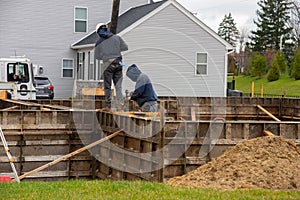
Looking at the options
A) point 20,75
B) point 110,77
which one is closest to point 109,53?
point 110,77

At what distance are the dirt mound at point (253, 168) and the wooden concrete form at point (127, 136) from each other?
44 cm

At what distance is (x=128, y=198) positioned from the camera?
381 inches

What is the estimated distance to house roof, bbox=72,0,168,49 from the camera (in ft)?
121

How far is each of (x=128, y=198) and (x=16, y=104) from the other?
12.1 meters

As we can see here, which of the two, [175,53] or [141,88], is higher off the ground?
[175,53]

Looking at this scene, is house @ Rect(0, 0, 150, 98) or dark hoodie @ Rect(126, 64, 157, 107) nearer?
dark hoodie @ Rect(126, 64, 157, 107)

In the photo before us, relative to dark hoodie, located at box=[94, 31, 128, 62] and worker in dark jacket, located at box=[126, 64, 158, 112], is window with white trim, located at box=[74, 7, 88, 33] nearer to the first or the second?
dark hoodie, located at box=[94, 31, 128, 62]

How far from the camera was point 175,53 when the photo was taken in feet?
123

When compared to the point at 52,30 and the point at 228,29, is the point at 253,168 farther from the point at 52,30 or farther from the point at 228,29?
the point at 228,29

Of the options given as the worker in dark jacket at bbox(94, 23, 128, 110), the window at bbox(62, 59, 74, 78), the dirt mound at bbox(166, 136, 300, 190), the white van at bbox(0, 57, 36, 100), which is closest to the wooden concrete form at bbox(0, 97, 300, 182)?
the dirt mound at bbox(166, 136, 300, 190)

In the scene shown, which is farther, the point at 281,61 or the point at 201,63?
the point at 281,61

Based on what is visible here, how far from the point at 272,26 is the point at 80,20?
159ft

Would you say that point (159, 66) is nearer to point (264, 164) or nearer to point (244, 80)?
point (264, 164)

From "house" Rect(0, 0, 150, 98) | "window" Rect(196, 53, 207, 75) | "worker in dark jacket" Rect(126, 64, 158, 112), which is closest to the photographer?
"worker in dark jacket" Rect(126, 64, 158, 112)
